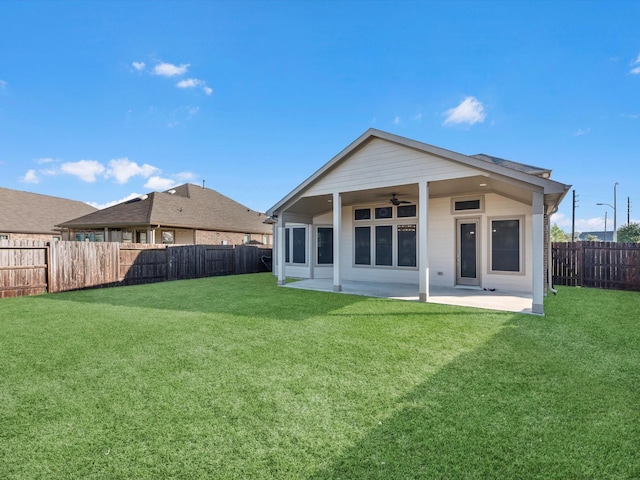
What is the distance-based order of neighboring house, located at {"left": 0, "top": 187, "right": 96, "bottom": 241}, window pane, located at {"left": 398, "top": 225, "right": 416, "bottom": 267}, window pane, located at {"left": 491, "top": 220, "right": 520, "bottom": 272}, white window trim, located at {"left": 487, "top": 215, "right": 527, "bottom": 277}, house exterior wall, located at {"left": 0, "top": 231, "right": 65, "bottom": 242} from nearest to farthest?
white window trim, located at {"left": 487, "top": 215, "right": 527, "bottom": 277} → window pane, located at {"left": 491, "top": 220, "right": 520, "bottom": 272} → window pane, located at {"left": 398, "top": 225, "right": 416, "bottom": 267} → house exterior wall, located at {"left": 0, "top": 231, "right": 65, "bottom": 242} → neighboring house, located at {"left": 0, "top": 187, "right": 96, "bottom": 241}

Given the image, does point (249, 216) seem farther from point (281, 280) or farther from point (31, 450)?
point (31, 450)

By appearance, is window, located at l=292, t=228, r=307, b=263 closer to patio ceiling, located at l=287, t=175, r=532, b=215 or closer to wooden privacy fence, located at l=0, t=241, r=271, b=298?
patio ceiling, located at l=287, t=175, r=532, b=215

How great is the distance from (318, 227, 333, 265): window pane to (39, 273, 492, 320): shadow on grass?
307 centimetres

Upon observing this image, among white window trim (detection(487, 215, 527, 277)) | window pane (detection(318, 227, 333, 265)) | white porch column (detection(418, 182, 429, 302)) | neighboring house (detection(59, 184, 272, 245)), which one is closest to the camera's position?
white porch column (detection(418, 182, 429, 302))

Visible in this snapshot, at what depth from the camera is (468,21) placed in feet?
35.7

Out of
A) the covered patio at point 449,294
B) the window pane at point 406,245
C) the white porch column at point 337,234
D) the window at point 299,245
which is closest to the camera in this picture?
the covered patio at point 449,294

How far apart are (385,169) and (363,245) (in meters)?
3.87

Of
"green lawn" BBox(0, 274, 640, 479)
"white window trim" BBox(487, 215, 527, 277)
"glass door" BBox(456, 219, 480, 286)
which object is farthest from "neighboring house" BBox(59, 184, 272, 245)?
"white window trim" BBox(487, 215, 527, 277)

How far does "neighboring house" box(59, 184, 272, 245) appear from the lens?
1794cm

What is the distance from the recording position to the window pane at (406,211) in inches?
412

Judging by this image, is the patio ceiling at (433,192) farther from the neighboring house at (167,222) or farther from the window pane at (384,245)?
the neighboring house at (167,222)

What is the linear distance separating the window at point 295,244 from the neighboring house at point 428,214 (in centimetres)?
130

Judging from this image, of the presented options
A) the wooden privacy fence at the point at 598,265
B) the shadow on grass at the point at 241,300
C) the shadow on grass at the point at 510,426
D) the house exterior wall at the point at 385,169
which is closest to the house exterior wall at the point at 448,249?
the house exterior wall at the point at 385,169

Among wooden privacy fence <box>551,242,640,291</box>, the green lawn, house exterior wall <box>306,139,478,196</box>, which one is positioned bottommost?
the green lawn
